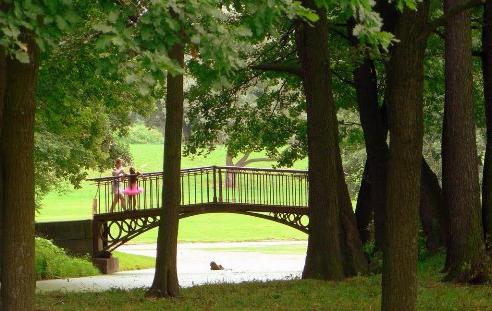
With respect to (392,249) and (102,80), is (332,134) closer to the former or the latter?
(102,80)

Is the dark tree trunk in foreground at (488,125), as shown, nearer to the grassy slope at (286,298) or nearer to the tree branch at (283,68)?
the grassy slope at (286,298)

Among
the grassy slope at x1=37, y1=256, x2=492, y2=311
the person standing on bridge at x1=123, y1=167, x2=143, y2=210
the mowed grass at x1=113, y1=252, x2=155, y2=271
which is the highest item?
the person standing on bridge at x1=123, y1=167, x2=143, y2=210

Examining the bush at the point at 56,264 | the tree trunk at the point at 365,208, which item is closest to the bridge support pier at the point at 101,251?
the bush at the point at 56,264

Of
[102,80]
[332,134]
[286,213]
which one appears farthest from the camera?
[286,213]

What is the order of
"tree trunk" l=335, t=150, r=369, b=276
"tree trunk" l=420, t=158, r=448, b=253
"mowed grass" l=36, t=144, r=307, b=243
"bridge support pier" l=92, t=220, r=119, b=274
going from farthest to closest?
"mowed grass" l=36, t=144, r=307, b=243 < "bridge support pier" l=92, t=220, r=119, b=274 < "tree trunk" l=420, t=158, r=448, b=253 < "tree trunk" l=335, t=150, r=369, b=276

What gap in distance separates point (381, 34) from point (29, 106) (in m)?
3.79

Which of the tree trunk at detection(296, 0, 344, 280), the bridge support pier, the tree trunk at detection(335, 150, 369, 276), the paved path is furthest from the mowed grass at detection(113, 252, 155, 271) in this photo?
the tree trunk at detection(296, 0, 344, 280)

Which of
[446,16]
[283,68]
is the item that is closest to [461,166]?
[283,68]

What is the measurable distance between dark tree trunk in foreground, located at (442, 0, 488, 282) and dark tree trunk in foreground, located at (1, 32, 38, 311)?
7752mm

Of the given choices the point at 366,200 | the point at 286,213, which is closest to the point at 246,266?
the point at 286,213

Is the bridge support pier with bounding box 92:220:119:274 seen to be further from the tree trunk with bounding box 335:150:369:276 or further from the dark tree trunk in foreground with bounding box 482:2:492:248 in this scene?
the dark tree trunk in foreground with bounding box 482:2:492:248

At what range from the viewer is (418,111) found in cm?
1050

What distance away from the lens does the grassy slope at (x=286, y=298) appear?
13711 mm

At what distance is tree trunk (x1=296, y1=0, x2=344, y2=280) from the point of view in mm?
18406
